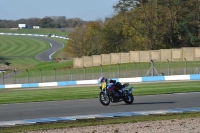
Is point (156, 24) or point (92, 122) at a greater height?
point (156, 24)

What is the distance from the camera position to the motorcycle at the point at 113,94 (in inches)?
825

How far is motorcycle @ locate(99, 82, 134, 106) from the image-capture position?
21.0 meters

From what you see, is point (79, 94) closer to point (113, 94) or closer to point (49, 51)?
point (113, 94)

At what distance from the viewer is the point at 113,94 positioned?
21.2m

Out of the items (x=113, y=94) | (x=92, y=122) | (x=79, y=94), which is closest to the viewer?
(x=92, y=122)

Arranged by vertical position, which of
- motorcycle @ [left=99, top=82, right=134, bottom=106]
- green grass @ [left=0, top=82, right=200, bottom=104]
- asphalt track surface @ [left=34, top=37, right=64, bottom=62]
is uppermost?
asphalt track surface @ [left=34, top=37, right=64, bottom=62]

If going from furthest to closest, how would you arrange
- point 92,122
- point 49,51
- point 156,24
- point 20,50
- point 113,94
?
point 20,50 → point 49,51 → point 156,24 → point 113,94 → point 92,122

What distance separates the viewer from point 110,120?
16250 mm

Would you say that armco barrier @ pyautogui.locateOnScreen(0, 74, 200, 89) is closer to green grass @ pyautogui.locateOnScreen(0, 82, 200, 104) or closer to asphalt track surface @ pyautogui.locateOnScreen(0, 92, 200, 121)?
green grass @ pyautogui.locateOnScreen(0, 82, 200, 104)

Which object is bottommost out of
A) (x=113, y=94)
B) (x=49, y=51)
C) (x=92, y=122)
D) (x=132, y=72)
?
(x=92, y=122)

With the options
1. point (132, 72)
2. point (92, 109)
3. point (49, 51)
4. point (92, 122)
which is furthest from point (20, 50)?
point (92, 122)

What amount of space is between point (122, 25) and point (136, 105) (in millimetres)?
63282

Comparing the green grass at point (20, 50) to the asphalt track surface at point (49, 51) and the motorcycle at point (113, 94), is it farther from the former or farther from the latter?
the motorcycle at point (113, 94)

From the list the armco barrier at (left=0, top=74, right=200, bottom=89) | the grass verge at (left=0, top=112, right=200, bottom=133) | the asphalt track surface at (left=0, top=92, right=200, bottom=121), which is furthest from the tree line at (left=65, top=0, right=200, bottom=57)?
the grass verge at (left=0, top=112, right=200, bottom=133)
